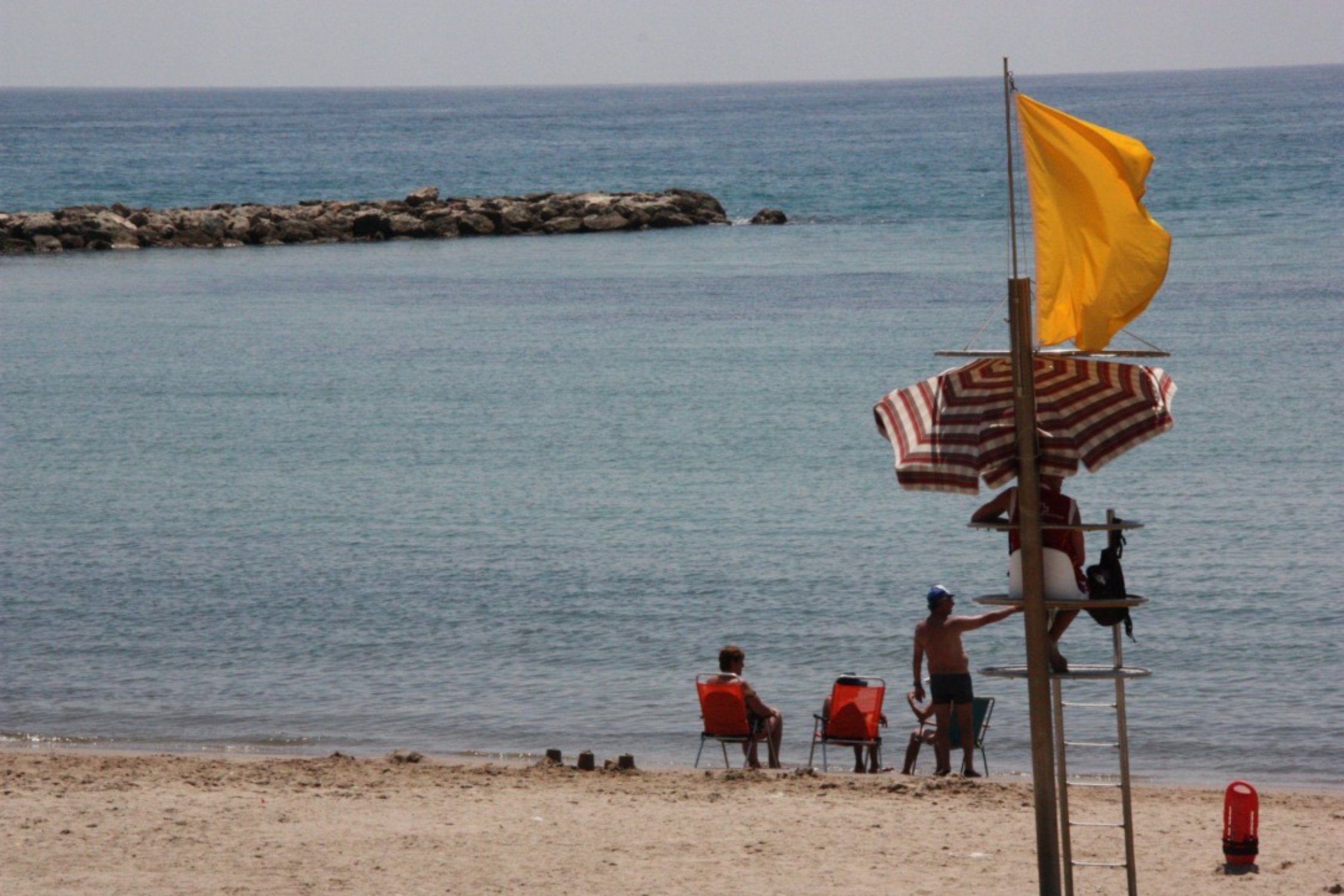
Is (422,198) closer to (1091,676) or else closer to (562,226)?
(562,226)

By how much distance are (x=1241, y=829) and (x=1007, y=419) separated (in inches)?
118

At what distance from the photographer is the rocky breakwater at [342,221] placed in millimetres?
58781

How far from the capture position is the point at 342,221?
6203 centimetres

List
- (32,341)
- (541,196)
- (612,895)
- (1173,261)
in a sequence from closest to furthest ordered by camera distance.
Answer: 1. (612,895)
2. (32,341)
3. (1173,261)
4. (541,196)

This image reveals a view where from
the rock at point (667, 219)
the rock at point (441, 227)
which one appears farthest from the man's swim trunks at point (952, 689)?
the rock at point (667, 219)

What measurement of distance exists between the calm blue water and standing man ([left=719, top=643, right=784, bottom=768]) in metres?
1.12

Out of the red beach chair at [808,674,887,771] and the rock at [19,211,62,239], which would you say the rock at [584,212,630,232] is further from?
the red beach chair at [808,674,887,771]

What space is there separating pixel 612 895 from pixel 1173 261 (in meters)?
40.9

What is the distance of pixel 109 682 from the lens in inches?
604

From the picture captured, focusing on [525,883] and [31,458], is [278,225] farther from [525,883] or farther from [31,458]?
[525,883]

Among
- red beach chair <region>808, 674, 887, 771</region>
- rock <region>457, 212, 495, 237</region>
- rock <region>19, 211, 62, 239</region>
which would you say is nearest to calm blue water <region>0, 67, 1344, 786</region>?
red beach chair <region>808, 674, 887, 771</region>

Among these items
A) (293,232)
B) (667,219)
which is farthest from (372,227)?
(667,219)

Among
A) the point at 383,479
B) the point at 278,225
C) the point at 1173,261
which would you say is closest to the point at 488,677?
the point at 383,479

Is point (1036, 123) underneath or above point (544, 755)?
above
